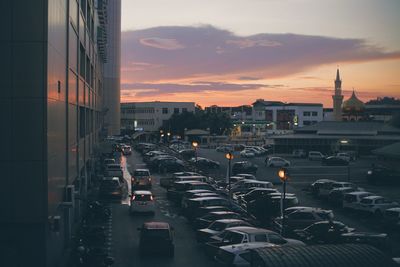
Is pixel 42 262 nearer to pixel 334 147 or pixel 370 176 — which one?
pixel 370 176

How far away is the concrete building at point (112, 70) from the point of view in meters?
117

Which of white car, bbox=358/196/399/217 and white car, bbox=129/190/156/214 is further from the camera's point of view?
white car, bbox=358/196/399/217

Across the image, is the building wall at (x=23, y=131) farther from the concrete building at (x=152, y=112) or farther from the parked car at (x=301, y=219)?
the concrete building at (x=152, y=112)

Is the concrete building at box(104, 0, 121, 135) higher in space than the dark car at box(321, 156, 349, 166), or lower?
higher

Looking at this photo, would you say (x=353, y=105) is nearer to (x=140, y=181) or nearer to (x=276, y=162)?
(x=276, y=162)

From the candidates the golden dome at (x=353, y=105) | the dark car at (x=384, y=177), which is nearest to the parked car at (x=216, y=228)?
the dark car at (x=384, y=177)

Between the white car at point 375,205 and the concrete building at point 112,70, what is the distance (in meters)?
90.7

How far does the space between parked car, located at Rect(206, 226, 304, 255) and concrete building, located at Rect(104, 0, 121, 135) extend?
324 feet

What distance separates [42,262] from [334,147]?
65.9m

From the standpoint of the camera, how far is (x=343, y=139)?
250 ft

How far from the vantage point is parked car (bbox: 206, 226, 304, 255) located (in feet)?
62.0

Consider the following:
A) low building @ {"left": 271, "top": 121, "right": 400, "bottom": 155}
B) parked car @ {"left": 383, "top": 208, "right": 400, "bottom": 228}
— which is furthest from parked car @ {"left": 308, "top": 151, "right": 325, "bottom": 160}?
parked car @ {"left": 383, "top": 208, "right": 400, "bottom": 228}

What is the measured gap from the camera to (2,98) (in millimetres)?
14508

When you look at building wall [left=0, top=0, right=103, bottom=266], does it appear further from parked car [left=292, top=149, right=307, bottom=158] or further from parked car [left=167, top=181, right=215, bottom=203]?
parked car [left=292, top=149, right=307, bottom=158]
